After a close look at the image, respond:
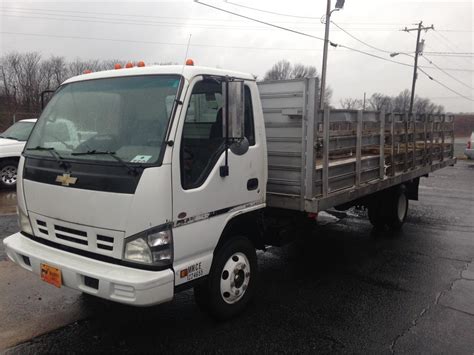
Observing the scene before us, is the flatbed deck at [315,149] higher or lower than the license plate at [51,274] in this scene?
higher

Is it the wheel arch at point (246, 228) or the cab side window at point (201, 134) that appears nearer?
the cab side window at point (201, 134)

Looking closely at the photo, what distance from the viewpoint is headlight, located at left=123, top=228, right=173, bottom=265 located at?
295 cm

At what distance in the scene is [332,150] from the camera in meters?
4.53

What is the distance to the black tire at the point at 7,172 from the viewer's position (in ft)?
33.8

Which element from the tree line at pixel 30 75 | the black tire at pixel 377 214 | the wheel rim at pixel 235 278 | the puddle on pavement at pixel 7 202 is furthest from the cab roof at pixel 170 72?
the tree line at pixel 30 75

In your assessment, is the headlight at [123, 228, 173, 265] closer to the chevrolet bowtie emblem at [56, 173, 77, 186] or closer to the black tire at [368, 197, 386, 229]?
the chevrolet bowtie emblem at [56, 173, 77, 186]

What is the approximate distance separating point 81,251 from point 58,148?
0.94m

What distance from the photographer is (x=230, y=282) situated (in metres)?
3.75

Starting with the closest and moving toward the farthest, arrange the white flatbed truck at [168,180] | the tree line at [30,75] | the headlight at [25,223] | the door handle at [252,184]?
the white flatbed truck at [168,180]
the headlight at [25,223]
the door handle at [252,184]
the tree line at [30,75]

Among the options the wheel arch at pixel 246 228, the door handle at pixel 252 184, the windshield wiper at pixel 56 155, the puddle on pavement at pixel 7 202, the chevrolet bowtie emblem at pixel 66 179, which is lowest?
the puddle on pavement at pixel 7 202

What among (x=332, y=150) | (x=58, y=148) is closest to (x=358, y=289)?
(x=332, y=150)

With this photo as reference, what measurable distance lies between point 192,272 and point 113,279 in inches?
25.2

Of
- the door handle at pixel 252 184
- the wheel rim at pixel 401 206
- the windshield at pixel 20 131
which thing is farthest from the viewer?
the windshield at pixel 20 131

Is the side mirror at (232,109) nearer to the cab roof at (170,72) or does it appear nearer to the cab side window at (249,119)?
the cab roof at (170,72)
